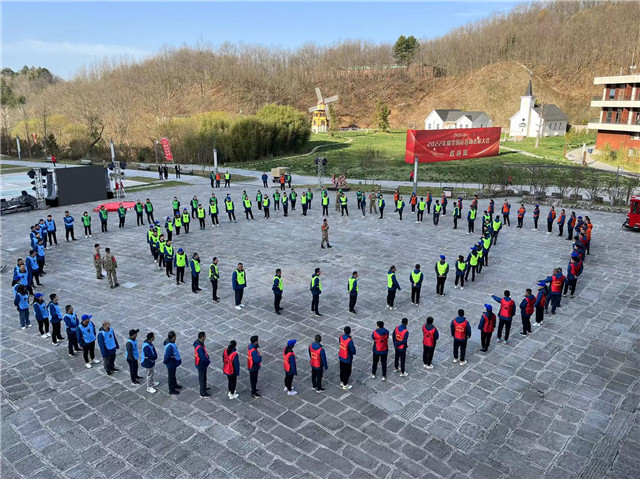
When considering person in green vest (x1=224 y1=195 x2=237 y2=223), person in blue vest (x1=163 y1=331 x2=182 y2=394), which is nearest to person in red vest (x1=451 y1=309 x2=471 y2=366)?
person in blue vest (x1=163 y1=331 x2=182 y2=394)

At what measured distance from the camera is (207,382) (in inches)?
339

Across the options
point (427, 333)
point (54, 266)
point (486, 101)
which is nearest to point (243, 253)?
point (54, 266)

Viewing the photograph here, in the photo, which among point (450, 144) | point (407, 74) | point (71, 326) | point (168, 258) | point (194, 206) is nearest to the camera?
point (71, 326)

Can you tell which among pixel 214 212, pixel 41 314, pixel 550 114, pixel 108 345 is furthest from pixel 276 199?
pixel 550 114

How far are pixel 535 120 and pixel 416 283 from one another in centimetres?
7575

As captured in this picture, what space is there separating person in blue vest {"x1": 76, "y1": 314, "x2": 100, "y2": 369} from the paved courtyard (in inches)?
11.1

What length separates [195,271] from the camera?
1267 cm

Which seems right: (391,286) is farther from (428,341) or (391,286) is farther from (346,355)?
(346,355)

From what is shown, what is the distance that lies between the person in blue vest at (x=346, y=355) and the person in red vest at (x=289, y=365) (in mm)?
892

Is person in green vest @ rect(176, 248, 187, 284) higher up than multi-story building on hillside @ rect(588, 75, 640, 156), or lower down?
lower down

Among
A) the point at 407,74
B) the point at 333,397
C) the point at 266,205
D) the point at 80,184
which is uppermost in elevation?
the point at 407,74

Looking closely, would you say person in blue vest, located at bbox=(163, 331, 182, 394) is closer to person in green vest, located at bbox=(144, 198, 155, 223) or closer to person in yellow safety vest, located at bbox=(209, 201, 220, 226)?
person in yellow safety vest, located at bbox=(209, 201, 220, 226)

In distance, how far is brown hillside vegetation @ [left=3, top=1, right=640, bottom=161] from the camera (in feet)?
302

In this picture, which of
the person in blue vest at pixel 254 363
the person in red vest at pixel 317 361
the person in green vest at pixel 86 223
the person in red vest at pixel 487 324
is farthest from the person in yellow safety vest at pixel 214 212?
the person in red vest at pixel 487 324
